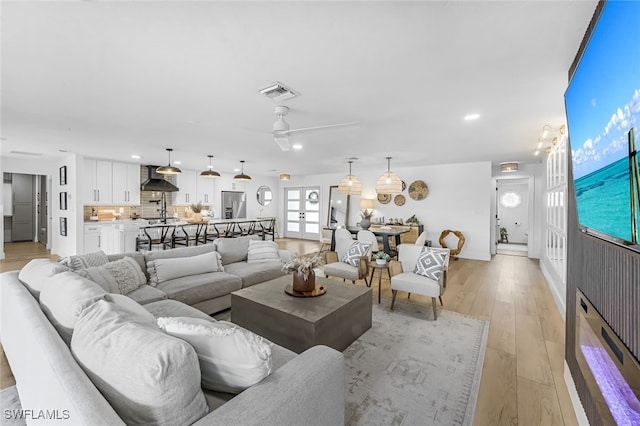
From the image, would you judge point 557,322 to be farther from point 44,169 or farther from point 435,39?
point 44,169

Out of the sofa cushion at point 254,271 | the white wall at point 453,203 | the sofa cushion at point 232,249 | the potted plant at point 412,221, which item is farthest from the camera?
the potted plant at point 412,221

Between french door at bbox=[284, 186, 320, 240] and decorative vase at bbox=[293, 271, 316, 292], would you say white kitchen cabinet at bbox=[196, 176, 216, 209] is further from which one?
decorative vase at bbox=[293, 271, 316, 292]

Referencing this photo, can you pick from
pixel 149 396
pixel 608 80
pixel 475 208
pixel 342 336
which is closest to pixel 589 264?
pixel 608 80

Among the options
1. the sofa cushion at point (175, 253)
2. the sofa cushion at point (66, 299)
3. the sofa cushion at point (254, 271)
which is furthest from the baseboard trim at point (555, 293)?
the sofa cushion at point (175, 253)

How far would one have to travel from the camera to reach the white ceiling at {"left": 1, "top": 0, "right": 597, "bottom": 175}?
1.60 meters

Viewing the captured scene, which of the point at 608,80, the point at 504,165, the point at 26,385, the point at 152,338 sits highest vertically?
the point at 504,165

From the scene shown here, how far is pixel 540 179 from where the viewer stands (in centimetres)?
678

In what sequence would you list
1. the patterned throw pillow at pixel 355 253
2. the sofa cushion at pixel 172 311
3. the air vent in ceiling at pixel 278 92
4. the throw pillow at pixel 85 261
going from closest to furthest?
the sofa cushion at pixel 172 311
the air vent in ceiling at pixel 278 92
the throw pillow at pixel 85 261
the patterned throw pillow at pixel 355 253

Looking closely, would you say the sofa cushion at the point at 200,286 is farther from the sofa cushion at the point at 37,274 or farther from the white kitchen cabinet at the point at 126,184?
the white kitchen cabinet at the point at 126,184

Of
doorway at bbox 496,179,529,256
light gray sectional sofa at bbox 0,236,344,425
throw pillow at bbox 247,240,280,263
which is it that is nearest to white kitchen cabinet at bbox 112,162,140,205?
throw pillow at bbox 247,240,280,263

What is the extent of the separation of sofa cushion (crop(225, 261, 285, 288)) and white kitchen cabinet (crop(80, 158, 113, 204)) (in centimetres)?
504

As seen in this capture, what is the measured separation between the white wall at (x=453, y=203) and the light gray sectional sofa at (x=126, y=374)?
666cm

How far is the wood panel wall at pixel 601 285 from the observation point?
3.67ft

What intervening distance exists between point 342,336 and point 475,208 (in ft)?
19.2
